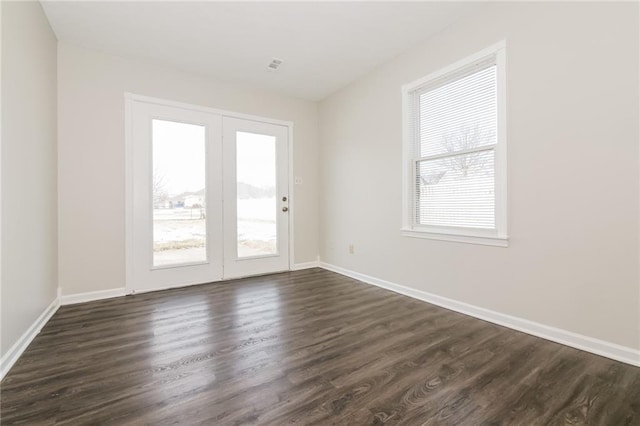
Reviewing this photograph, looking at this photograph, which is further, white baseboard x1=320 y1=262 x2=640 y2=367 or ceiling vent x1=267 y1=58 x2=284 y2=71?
ceiling vent x1=267 y1=58 x2=284 y2=71

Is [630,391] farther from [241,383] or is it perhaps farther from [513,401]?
[241,383]

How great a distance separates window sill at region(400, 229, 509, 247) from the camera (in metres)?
2.38

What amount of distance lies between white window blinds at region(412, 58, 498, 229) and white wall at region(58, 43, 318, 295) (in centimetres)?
297

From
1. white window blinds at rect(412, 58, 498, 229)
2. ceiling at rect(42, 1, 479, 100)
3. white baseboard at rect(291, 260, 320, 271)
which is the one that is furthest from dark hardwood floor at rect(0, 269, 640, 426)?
ceiling at rect(42, 1, 479, 100)

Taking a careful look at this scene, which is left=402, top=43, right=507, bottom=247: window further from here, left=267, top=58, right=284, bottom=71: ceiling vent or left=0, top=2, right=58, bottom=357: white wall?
left=0, top=2, right=58, bottom=357: white wall

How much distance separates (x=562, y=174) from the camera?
6.70 ft

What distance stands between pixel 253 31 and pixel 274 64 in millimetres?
653

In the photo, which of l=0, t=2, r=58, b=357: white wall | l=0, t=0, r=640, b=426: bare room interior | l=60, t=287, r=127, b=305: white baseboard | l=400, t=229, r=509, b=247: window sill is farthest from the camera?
l=60, t=287, r=127, b=305: white baseboard

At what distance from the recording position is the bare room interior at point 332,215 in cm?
160

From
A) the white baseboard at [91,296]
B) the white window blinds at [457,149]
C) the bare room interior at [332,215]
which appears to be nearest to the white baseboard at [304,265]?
the bare room interior at [332,215]

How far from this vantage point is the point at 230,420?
131 centimetres

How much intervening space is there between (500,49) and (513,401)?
252cm

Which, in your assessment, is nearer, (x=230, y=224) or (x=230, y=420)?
(x=230, y=420)

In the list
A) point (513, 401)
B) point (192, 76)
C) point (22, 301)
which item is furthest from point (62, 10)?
point (513, 401)
